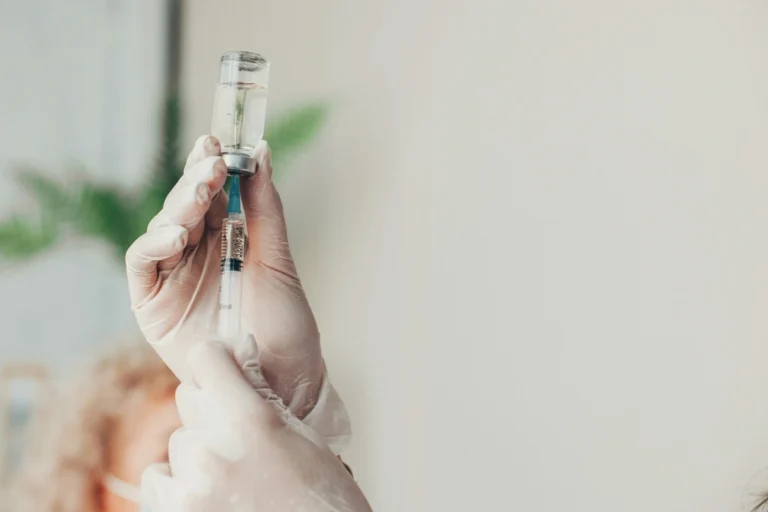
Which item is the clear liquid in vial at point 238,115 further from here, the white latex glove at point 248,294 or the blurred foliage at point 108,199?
the blurred foliage at point 108,199

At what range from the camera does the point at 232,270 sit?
0.83 meters

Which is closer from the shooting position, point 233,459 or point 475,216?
point 233,459

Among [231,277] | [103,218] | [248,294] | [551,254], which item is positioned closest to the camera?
[231,277]

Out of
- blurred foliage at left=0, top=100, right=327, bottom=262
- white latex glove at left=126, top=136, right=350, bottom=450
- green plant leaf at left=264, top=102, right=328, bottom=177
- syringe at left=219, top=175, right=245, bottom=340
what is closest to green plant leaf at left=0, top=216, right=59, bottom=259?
blurred foliage at left=0, top=100, right=327, bottom=262

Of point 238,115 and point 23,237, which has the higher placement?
point 238,115

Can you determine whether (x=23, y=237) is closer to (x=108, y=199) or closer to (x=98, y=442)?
(x=108, y=199)

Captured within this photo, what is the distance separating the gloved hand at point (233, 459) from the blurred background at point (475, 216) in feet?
3.04

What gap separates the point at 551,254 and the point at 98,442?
1033 mm

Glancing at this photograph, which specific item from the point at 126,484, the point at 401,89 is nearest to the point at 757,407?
the point at 401,89

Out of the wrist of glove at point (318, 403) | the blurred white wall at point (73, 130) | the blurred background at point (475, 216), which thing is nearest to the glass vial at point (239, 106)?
the wrist of glove at point (318, 403)

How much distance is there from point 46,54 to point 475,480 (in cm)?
143

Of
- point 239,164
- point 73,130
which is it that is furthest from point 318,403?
point 73,130

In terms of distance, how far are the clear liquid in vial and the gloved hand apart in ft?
0.83

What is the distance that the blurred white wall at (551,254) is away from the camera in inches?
58.1
